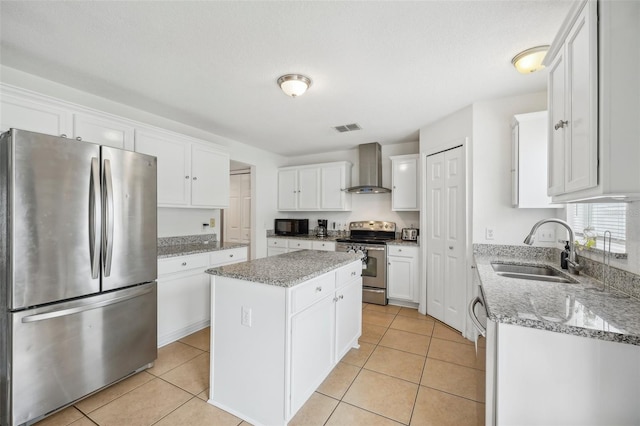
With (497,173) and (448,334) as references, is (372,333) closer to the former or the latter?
(448,334)

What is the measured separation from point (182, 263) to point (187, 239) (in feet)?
2.59

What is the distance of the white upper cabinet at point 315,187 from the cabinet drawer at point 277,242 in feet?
2.03

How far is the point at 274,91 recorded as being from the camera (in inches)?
97.3

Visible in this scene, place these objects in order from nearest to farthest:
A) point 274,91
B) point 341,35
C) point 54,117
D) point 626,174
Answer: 1. point 626,174
2. point 341,35
3. point 54,117
4. point 274,91

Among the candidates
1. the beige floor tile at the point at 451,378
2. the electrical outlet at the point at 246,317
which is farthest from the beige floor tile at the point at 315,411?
the beige floor tile at the point at 451,378

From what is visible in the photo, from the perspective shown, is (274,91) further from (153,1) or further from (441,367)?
(441,367)

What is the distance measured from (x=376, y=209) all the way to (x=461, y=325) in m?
2.20

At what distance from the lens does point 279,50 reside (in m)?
1.84

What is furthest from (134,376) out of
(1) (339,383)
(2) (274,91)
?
(2) (274,91)

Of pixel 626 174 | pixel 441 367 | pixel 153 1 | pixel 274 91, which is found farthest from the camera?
pixel 274 91

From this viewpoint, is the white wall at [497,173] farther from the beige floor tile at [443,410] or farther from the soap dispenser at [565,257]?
the beige floor tile at [443,410]

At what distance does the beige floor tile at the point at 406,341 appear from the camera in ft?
8.52

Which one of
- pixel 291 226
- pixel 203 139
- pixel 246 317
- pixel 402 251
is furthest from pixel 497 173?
pixel 203 139

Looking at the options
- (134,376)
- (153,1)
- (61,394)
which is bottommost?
(134,376)
